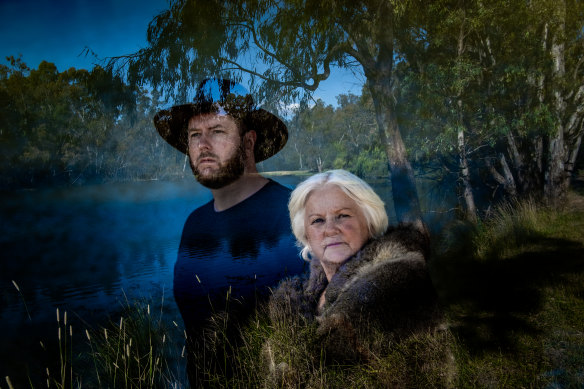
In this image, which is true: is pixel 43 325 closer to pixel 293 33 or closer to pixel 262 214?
pixel 262 214

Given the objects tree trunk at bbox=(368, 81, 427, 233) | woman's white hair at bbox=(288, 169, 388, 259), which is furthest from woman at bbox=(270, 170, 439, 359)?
tree trunk at bbox=(368, 81, 427, 233)

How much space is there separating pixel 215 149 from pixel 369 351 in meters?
1.49

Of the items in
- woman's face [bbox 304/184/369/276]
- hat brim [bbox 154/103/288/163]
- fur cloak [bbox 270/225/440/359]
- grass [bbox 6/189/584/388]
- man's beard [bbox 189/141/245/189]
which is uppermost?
hat brim [bbox 154/103/288/163]

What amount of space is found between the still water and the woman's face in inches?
17.2

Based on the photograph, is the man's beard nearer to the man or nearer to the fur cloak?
the man

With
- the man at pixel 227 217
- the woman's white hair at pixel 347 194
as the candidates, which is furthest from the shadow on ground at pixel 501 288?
the man at pixel 227 217

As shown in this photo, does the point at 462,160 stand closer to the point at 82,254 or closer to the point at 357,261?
the point at 357,261

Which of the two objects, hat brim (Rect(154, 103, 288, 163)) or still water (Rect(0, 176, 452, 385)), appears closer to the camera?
still water (Rect(0, 176, 452, 385))

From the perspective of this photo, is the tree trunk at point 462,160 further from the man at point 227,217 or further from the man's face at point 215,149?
the man's face at point 215,149

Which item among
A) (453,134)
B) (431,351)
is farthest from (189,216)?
(453,134)

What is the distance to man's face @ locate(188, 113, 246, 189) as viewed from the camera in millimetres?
1909

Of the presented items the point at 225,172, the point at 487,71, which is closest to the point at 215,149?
the point at 225,172

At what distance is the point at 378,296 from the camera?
179 centimetres

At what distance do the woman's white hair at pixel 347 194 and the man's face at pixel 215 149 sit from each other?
1.35 feet
